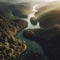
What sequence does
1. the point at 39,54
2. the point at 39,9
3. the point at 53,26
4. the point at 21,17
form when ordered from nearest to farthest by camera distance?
the point at 39,54 → the point at 53,26 → the point at 21,17 → the point at 39,9

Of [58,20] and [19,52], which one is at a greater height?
[58,20]

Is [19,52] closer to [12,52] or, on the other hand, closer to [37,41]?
[12,52]

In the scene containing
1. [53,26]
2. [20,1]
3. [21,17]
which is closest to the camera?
[53,26]

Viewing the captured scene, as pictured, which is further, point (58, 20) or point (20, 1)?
point (20, 1)

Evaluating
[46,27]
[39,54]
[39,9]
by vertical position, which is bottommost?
[39,54]

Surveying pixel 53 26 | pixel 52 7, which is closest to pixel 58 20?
pixel 53 26

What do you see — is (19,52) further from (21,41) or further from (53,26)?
(53,26)
